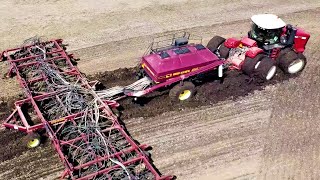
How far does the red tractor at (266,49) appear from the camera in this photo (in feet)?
42.4

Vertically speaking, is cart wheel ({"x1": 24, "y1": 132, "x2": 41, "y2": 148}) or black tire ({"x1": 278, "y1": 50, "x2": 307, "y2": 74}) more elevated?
cart wheel ({"x1": 24, "y1": 132, "x2": 41, "y2": 148})

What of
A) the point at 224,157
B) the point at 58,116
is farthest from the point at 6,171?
the point at 224,157

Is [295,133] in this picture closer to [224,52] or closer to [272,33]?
[272,33]

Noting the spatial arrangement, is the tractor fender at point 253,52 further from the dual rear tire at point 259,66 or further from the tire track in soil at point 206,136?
the tire track in soil at point 206,136

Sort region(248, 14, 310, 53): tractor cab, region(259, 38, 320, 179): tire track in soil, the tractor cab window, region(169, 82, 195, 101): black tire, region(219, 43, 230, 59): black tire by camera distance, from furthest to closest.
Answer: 1. region(219, 43, 230, 59): black tire
2. the tractor cab window
3. region(248, 14, 310, 53): tractor cab
4. region(169, 82, 195, 101): black tire
5. region(259, 38, 320, 179): tire track in soil

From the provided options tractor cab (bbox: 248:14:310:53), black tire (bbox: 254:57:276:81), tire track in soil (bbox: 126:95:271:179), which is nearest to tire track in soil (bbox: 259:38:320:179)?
tire track in soil (bbox: 126:95:271:179)

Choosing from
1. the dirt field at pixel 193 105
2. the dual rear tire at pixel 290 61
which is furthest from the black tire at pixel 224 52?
the dual rear tire at pixel 290 61

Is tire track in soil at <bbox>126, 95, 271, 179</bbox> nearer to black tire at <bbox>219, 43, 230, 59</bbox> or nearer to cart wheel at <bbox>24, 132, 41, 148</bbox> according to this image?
black tire at <bbox>219, 43, 230, 59</bbox>

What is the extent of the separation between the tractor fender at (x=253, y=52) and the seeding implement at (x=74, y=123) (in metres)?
4.54

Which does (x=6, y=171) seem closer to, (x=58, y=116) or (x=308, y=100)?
(x=58, y=116)

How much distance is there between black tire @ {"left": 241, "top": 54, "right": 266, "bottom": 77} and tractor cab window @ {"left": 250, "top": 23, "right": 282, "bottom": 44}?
597mm

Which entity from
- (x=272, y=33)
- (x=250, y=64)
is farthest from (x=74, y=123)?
(x=272, y=33)

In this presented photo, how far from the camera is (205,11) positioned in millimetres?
18594

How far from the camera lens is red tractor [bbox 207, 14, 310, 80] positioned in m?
12.9
